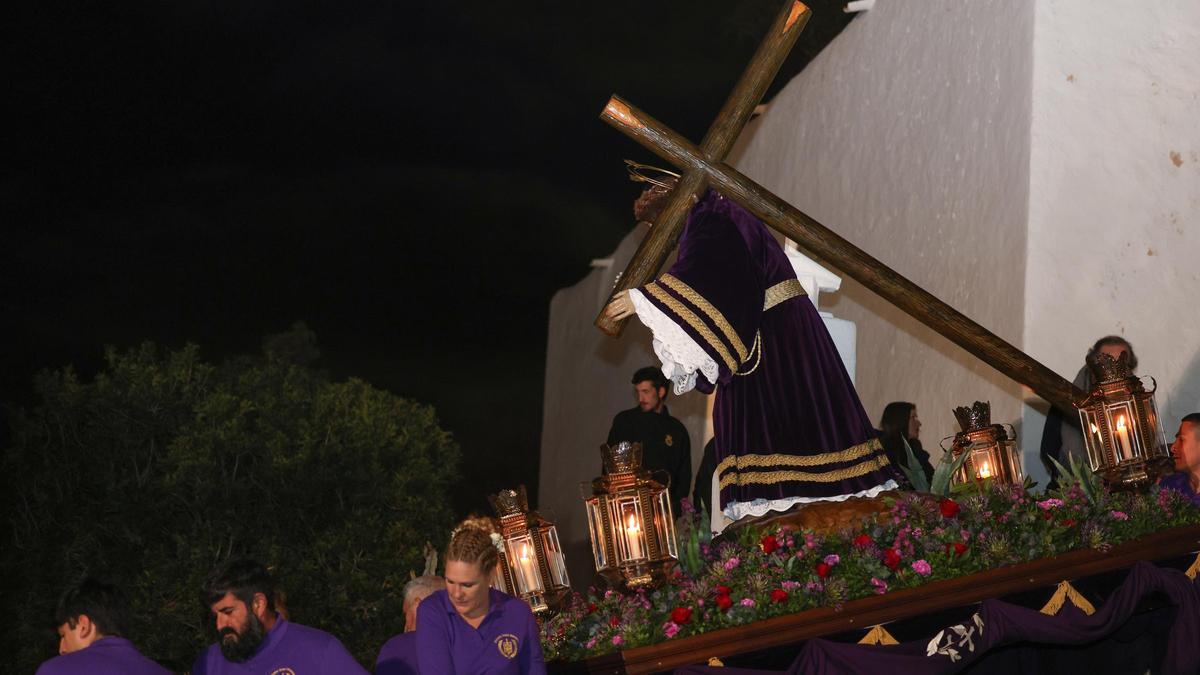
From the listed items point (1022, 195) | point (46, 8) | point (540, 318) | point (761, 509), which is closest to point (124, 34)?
point (46, 8)

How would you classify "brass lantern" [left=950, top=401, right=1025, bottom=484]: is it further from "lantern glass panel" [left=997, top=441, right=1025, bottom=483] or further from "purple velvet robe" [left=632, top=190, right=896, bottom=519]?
"purple velvet robe" [left=632, top=190, right=896, bottom=519]

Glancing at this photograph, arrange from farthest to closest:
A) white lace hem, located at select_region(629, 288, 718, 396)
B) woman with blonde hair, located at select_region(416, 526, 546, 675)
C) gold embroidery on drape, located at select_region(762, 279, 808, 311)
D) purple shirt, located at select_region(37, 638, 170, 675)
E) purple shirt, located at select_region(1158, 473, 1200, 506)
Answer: purple shirt, located at select_region(1158, 473, 1200, 506) < gold embroidery on drape, located at select_region(762, 279, 808, 311) < white lace hem, located at select_region(629, 288, 718, 396) < woman with blonde hair, located at select_region(416, 526, 546, 675) < purple shirt, located at select_region(37, 638, 170, 675)

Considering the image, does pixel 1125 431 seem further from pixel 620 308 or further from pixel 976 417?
pixel 620 308

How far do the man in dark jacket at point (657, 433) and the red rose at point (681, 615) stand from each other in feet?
12.1

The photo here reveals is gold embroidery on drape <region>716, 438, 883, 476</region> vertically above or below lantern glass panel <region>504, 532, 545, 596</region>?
above

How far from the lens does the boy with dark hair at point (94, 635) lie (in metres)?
4.16

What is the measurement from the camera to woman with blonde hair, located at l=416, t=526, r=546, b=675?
4520mm

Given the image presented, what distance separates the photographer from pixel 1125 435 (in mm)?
5730

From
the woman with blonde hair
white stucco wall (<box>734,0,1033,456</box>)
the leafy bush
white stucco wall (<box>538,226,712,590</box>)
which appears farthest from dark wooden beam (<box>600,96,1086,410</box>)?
white stucco wall (<box>538,226,712,590</box>)

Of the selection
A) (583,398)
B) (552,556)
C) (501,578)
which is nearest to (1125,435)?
(552,556)

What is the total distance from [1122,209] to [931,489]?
9.79 feet

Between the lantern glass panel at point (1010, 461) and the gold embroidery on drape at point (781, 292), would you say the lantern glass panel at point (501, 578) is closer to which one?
the gold embroidery on drape at point (781, 292)

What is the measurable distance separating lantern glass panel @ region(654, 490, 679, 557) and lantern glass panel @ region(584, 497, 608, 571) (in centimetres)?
18

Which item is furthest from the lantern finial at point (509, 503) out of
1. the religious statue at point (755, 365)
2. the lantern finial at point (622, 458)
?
the religious statue at point (755, 365)
